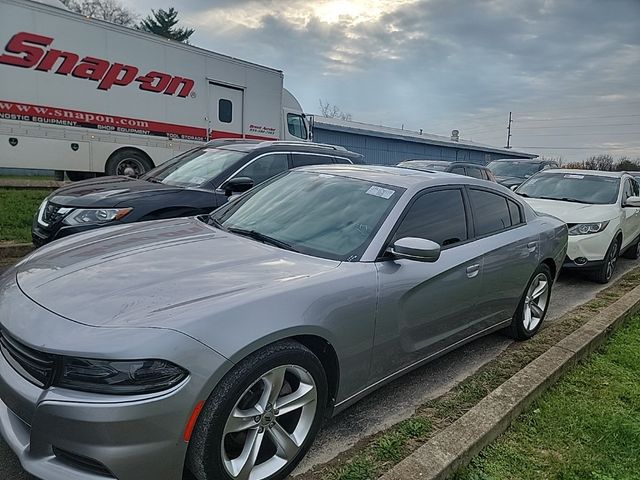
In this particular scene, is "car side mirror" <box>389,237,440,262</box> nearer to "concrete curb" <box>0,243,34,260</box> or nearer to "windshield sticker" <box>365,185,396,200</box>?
"windshield sticker" <box>365,185,396,200</box>

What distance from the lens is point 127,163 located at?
11.1 meters

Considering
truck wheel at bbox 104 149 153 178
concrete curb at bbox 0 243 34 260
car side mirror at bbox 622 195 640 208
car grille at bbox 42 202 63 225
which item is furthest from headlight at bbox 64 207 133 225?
car side mirror at bbox 622 195 640 208

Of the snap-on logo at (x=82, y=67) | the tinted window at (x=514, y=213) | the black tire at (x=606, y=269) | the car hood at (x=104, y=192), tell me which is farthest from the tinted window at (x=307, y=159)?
the snap-on logo at (x=82, y=67)

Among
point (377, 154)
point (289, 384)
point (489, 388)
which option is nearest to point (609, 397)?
point (489, 388)

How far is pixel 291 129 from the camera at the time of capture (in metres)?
14.6

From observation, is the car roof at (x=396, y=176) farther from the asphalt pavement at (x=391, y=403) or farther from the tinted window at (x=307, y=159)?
the tinted window at (x=307, y=159)

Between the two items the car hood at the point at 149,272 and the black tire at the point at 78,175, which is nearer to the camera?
the car hood at the point at 149,272

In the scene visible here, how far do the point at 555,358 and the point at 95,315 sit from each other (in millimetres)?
3295

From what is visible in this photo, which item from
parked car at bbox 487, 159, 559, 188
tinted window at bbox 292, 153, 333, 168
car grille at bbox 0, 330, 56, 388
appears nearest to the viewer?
car grille at bbox 0, 330, 56, 388

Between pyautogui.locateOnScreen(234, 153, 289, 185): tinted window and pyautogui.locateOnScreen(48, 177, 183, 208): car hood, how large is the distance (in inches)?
38.1

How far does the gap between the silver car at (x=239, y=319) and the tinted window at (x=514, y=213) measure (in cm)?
46

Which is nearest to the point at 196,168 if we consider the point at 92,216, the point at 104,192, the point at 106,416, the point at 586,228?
the point at 104,192

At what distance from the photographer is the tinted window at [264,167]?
5.92 meters

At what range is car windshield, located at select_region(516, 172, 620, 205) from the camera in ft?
24.5
